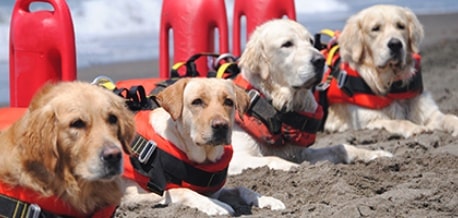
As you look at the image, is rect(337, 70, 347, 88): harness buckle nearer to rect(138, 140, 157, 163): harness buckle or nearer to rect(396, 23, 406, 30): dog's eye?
rect(396, 23, 406, 30): dog's eye

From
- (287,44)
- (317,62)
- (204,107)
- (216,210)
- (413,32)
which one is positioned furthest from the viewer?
(413,32)

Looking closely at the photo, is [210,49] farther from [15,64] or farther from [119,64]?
[119,64]

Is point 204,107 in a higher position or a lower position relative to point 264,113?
higher

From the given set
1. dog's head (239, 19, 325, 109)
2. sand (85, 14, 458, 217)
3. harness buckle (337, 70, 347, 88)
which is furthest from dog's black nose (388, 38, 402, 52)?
dog's head (239, 19, 325, 109)

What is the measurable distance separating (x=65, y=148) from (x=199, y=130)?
4.50ft

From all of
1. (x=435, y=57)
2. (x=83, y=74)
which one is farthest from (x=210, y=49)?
(x=435, y=57)

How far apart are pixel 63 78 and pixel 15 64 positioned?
1.48 feet

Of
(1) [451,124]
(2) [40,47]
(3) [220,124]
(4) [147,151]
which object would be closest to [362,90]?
(1) [451,124]

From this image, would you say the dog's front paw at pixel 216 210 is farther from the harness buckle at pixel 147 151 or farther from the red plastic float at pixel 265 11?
the red plastic float at pixel 265 11

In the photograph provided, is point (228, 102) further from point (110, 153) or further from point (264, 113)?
point (110, 153)

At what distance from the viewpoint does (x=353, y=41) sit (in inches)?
332

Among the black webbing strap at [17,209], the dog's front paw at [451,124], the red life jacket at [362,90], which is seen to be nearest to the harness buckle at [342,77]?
the red life jacket at [362,90]

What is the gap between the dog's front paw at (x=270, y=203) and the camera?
5.62m

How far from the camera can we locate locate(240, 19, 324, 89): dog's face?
696 centimetres
